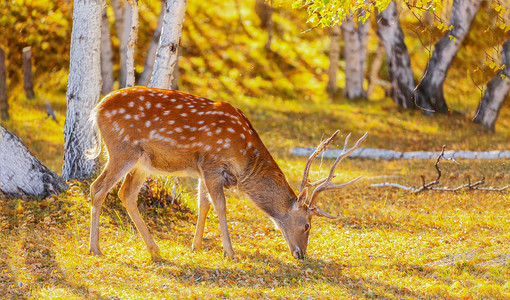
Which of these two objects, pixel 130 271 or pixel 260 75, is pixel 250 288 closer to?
pixel 130 271

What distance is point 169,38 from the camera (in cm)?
825

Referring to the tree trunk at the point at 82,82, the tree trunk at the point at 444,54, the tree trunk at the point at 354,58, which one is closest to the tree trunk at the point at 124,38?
the tree trunk at the point at 354,58

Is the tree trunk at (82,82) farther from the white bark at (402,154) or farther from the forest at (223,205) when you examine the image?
the white bark at (402,154)

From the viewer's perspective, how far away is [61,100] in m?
16.7

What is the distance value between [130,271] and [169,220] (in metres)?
1.84

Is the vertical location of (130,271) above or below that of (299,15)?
below

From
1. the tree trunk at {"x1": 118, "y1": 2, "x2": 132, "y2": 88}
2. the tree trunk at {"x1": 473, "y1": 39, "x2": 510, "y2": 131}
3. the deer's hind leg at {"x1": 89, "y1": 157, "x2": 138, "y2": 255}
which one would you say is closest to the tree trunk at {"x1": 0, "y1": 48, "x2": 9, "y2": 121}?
the tree trunk at {"x1": 118, "y1": 2, "x2": 132, "y2": 88}

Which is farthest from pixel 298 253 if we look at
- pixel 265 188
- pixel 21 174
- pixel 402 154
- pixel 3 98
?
pixel 3 98

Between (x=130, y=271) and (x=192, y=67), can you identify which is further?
(x=192, y=67)

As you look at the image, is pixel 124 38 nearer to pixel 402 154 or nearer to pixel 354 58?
pixel 354 58

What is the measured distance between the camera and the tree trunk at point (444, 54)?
51.7ft

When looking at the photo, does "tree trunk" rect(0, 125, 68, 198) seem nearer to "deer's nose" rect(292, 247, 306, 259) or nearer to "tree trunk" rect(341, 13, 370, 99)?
"deer's nose" rect(292, 247, 306, 259)

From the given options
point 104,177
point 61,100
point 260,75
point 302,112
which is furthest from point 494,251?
point 260,75

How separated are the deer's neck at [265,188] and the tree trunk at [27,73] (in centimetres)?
1056
